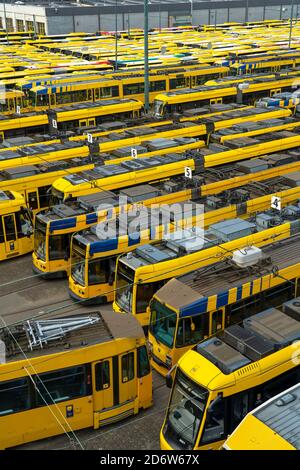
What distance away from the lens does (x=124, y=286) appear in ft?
59.3

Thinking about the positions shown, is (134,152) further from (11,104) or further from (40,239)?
(11,104)

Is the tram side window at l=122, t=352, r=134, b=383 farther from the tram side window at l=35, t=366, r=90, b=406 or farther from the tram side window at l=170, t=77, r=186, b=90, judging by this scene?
the tram side window at l=170, t=77, r=186, b=90

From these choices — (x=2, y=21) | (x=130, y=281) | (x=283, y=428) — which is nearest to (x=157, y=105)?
(x=130, y=281)

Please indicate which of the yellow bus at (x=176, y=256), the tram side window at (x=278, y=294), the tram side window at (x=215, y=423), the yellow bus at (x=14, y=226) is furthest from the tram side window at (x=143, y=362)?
the yellow bus at (x=14, y=226)

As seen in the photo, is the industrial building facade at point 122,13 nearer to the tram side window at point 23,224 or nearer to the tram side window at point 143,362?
the tram side window at point 23,224

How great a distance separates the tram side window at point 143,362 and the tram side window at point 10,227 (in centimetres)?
1032

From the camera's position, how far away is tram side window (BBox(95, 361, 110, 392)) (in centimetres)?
1402

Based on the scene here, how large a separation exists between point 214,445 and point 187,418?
76cm

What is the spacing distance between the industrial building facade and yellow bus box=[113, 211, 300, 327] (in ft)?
219

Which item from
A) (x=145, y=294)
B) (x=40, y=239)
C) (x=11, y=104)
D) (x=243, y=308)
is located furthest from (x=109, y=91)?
(x=243, y=308)

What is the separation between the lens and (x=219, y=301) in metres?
15.9

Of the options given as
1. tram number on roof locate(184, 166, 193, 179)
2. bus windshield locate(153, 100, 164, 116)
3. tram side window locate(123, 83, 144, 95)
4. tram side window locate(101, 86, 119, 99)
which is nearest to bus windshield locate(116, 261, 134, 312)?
tram number on roof locate(184, 166, 193, 179)

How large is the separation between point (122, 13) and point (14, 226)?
69408mm

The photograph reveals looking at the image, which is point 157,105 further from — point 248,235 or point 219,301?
point 219,301
